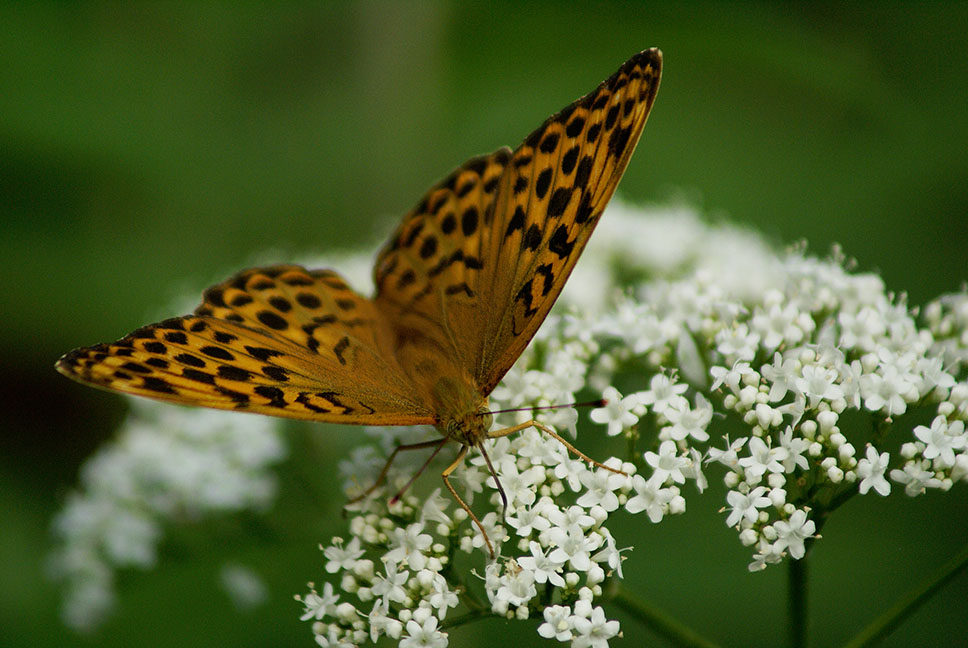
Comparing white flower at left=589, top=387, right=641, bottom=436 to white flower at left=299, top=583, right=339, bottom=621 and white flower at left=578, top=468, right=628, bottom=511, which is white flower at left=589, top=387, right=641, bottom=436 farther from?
white flower at left=299, top=583, right=339, bottom=621

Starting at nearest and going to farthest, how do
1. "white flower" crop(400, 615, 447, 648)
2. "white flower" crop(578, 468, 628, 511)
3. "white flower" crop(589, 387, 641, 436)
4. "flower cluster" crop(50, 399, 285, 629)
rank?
"white flower" crop(400, 615, 447, 648)
"white flower" crop(578, 468, 628, 511)
"white flower" crop(589, 387, 641, 436)
"flower cluster" crop(50, 399, 285, 629)

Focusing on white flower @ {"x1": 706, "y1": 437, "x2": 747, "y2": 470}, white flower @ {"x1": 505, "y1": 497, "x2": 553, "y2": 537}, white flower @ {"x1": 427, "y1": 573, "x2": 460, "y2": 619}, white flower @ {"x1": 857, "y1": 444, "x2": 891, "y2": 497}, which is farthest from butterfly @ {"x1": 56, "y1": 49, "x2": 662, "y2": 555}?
white flower @ {"x1": 857, "y1": 444, "x2": 891, "y2": 497}

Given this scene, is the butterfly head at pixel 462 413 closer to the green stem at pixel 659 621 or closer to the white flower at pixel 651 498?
the white flower at pixel 651 498

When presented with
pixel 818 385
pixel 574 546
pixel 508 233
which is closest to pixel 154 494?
pixel 508 233

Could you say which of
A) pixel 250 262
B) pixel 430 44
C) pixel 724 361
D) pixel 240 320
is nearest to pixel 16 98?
pixel 250 262

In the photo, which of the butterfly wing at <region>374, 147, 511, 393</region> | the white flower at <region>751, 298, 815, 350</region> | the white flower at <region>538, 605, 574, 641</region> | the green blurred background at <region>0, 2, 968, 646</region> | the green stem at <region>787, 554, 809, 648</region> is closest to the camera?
the white flower at <region>538, 605, 574, 641</region>

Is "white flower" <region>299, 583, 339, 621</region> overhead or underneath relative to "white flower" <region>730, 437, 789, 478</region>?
underneath

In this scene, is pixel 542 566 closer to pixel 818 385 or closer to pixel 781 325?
pixel 818 385

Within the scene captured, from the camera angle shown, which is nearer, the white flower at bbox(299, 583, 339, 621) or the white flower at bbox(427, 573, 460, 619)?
the white flower at bbox(427, 573, 460, 619)
